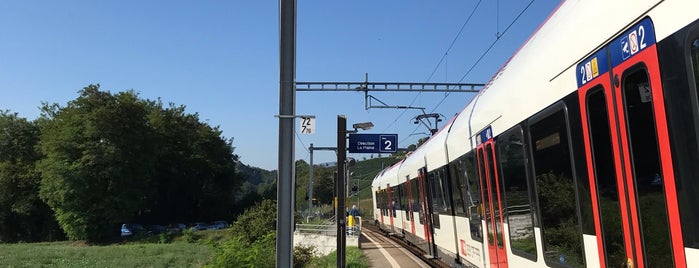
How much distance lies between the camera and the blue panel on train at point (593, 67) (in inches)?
139

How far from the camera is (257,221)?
29.1 m

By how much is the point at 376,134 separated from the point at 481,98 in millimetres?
21653

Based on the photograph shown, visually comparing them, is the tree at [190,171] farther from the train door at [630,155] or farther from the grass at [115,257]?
the train door at [630,155]

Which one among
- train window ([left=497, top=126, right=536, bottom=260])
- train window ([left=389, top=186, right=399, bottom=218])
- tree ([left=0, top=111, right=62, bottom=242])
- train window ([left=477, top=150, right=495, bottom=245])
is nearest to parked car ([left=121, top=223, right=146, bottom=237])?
tree ([left=0, top=111, right=62, bottom=242])

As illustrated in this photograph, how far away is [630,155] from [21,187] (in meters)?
82.3

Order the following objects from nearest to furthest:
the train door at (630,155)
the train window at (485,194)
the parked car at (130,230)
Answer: the train door at (630,155), the train window at (485,194), the parked car at (130,230)

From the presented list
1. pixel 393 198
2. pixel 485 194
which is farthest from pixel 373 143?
pixel 485 194

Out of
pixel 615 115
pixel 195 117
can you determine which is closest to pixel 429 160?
pixel 615 115

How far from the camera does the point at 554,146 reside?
4.55 metres

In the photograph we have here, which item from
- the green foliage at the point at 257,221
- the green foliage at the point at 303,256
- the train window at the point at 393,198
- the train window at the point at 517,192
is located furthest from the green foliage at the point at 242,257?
the green foliage at the point at 257,221

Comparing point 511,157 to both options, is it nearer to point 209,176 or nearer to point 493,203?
point 493,203

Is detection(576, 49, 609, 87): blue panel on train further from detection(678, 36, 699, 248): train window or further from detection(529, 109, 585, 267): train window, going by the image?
detection(678, 36, 699, 248): train window

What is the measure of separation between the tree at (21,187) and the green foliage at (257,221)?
176ft

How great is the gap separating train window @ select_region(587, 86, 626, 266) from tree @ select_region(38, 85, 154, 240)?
219ft
